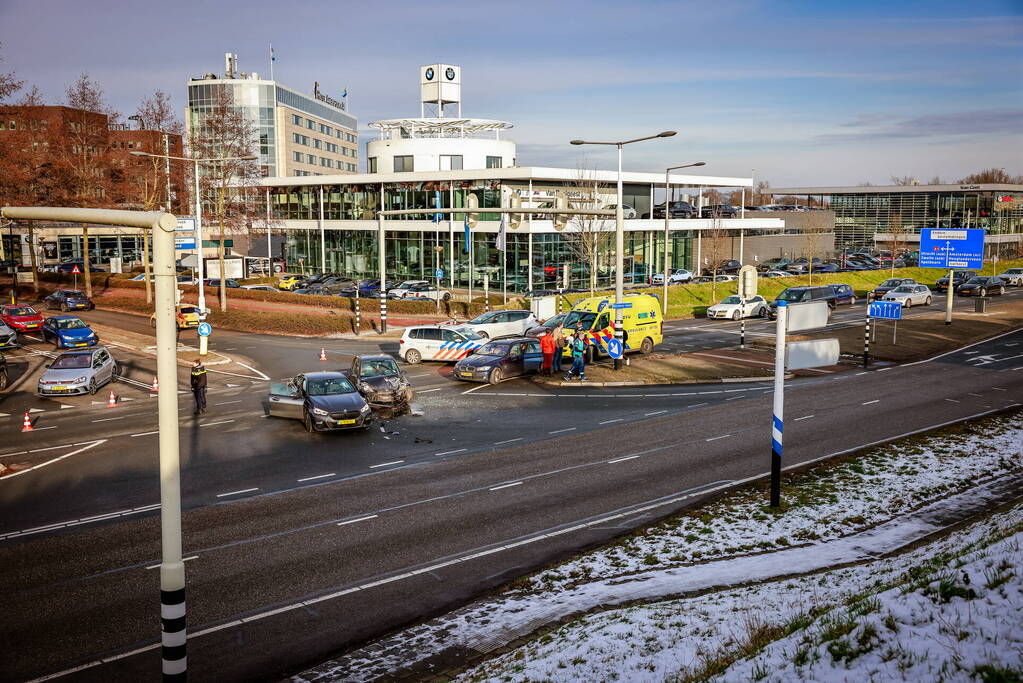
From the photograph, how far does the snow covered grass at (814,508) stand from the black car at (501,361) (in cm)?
1414

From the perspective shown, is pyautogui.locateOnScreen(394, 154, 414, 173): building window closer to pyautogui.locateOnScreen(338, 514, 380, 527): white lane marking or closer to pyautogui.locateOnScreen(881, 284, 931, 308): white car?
pyautogui.locateOnScreen(881, 284, 931, 308): white car

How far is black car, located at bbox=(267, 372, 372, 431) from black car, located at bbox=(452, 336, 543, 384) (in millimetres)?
6093

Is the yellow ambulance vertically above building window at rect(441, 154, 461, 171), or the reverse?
building window at rect(441, 154, 461, 171)

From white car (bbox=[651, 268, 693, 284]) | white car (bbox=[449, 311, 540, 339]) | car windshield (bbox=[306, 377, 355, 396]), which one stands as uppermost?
white car (bbox=[651, 268, 693, 284])

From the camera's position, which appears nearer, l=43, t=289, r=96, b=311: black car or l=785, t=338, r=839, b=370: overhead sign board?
l=785, t=338, r=839, b=370: overhead sign board

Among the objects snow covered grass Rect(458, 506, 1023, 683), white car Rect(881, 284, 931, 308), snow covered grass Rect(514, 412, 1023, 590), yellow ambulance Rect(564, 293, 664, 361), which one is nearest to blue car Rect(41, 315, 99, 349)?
yellow ambulance Rect(564, 293, 664, 361)

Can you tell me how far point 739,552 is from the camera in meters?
12.4

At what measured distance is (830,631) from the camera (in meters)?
7.51

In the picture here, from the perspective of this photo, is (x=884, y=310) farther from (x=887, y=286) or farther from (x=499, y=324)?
(x=887, y=286)

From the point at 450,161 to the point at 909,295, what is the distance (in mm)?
42347

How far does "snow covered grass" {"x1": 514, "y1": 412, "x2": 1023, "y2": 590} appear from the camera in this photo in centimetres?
1224

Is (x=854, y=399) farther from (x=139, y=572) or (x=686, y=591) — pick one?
(x=139, y=572)

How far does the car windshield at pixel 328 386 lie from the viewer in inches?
895

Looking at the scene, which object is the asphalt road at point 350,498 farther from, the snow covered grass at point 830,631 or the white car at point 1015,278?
the white car at point 1015,278
